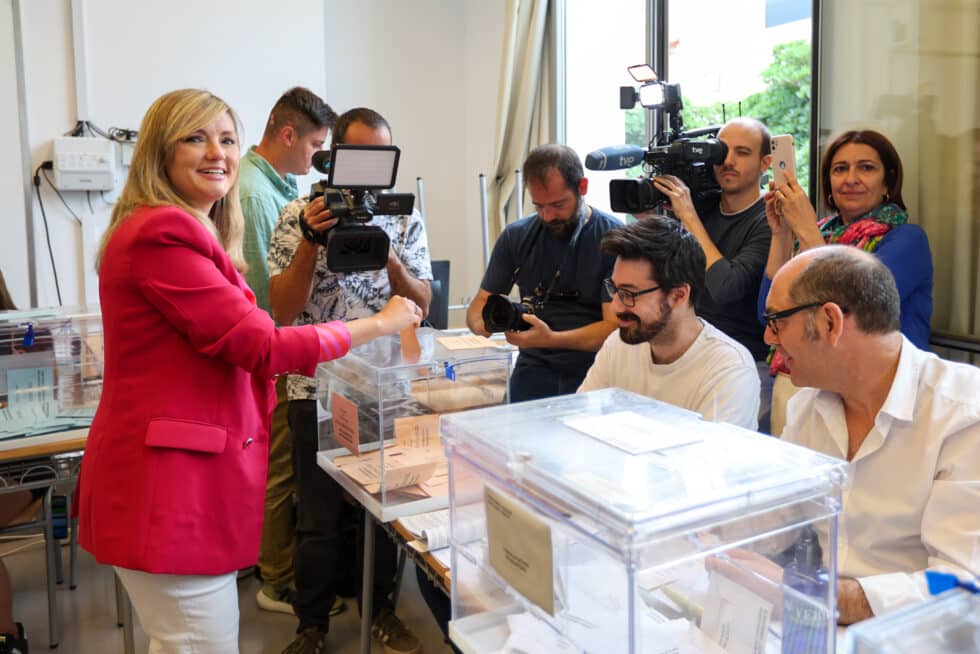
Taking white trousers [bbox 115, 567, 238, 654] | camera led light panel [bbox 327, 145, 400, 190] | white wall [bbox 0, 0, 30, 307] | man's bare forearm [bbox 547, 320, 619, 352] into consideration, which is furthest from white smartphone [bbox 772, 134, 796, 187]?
white wall [bbox 0, 0, 30, 307]

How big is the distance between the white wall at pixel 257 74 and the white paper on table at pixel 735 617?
361 cm

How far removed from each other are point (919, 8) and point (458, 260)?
10.9 feet

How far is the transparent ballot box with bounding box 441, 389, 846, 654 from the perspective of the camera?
0.88 m

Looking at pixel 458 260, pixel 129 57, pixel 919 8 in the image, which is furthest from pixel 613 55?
pixel 129 57

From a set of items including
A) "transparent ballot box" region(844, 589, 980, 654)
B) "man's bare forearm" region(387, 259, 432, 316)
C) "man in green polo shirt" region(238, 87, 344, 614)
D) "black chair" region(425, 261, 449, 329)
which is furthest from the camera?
"black chair" region(425, 261, 449, 329)

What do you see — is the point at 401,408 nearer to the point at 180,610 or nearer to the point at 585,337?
the point at 180,610

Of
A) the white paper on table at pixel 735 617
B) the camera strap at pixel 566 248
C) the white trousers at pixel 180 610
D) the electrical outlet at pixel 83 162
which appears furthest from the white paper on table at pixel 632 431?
the electrical outlet at pixel 83 162

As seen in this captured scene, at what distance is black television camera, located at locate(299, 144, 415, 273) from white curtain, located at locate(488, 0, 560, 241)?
7.21 ft

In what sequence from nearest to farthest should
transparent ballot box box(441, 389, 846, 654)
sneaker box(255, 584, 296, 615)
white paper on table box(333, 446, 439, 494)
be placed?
transparent ballot box box(441, 389, 846, 654) → white paper on table box(333, 446, 439, 494) → sneaker box(255, 584, 296, 615)

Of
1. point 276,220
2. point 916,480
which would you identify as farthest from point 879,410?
point 276,220

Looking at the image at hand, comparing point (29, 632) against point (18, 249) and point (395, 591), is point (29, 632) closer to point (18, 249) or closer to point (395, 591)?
point (395, 591)

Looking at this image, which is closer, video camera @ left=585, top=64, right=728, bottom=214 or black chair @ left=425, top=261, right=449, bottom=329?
video camera @ left=585, top=64, right=728, bottom=214

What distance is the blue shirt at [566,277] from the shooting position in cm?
254

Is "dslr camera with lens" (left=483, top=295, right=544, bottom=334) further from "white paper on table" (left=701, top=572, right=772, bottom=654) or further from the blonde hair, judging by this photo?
"white paper on table" (left=701, top=572, right=772, bottom=654)
